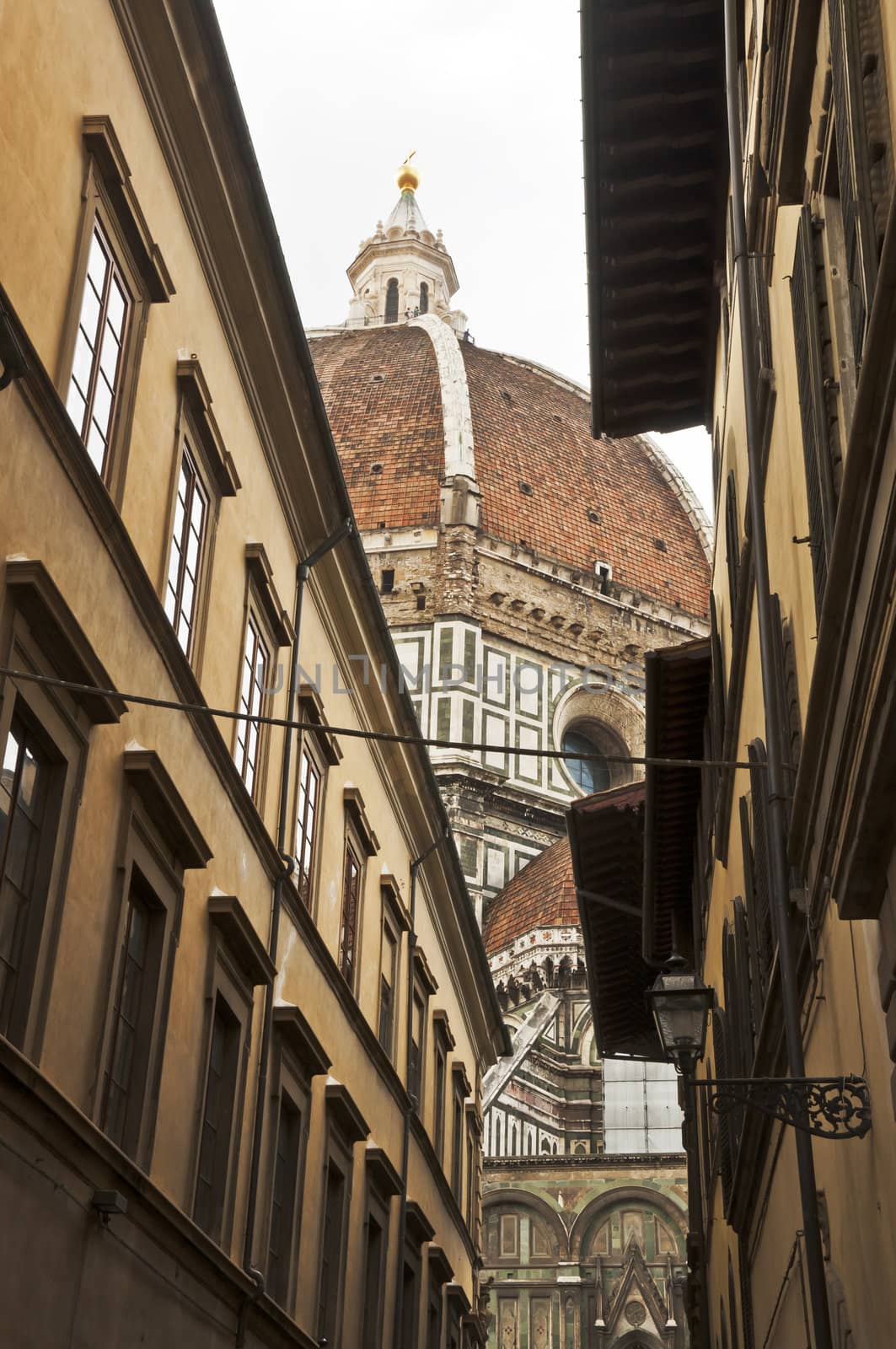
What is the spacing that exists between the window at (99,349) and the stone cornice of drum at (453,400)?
50002 mm

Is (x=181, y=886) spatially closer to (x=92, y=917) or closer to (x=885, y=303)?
(x=92, y=917)

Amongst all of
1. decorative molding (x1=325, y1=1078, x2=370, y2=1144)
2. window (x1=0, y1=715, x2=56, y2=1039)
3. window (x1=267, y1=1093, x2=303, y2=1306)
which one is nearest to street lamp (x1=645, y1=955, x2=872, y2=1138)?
window (x1=0, y1=715, x2=56, y2=1039)

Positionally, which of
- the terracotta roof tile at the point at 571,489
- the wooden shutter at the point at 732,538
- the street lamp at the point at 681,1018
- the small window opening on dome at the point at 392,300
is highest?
the small window opening on dome at the point at 392,300

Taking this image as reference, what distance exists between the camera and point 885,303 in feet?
14.8

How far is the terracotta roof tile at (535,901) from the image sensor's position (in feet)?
153

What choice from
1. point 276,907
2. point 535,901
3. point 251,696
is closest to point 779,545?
point 251,696

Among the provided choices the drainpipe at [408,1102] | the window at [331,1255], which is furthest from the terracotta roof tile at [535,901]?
the window at [331,1255]

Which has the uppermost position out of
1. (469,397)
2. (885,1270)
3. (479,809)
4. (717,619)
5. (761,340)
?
(469,397)

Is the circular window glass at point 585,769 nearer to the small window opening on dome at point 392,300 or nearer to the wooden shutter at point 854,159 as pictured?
the small window opening on dome at point 392,300

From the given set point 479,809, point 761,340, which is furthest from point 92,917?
point 479,809

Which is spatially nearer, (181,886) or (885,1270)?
(885,1270)

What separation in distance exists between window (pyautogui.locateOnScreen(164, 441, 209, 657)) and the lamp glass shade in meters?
3.63

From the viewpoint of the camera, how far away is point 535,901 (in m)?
47.9

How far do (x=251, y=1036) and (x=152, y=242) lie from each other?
513 centimetres
